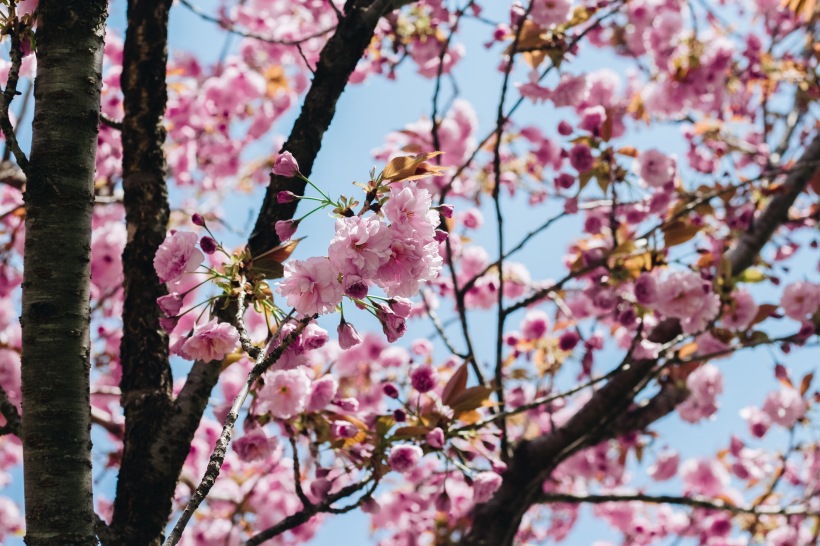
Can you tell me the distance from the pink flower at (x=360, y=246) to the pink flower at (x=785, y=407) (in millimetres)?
3050

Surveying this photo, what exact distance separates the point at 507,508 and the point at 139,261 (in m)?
1.57

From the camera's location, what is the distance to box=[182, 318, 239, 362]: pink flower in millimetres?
1022

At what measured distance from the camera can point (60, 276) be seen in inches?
37.5

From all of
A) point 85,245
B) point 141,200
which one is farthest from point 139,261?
point 85,245

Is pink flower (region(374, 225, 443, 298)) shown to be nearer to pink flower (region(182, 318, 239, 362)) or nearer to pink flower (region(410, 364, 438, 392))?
pink flower (region(182, 318, 239, 362))


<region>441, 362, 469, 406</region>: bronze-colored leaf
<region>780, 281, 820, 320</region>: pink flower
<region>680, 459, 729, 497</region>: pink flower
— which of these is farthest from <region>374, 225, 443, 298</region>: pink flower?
<region>680, 459, 729, 497</region>: pink flower

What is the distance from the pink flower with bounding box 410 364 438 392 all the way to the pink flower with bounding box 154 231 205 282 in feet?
2.59

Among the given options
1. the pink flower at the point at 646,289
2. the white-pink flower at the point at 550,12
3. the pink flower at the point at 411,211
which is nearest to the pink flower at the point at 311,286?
the pink flower at the point at 411,211

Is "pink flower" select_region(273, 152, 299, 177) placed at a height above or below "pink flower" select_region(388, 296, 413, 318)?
above

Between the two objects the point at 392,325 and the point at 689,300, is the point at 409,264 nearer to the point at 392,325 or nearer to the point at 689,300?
the point at 392,325

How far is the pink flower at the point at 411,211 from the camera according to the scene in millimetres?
880

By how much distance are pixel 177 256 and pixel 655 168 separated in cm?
214

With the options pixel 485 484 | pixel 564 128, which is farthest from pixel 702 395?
pixel 485 484

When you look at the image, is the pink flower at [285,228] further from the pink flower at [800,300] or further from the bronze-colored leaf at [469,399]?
the pink flower at [800,300]
